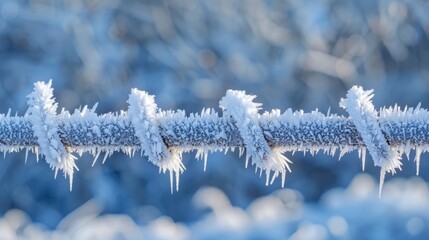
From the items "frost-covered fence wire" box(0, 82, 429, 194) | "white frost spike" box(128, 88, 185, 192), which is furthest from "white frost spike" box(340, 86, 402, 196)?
"white frost spike" box(128, 88, 185, 192)

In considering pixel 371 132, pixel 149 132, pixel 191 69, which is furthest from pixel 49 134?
pixel 191 69

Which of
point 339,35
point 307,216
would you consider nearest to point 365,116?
point 307,216

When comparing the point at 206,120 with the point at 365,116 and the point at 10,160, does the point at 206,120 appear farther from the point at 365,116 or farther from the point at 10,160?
the point at 10,160

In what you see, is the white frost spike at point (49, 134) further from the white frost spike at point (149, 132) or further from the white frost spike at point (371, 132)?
the white frost spike at point (371, 132)

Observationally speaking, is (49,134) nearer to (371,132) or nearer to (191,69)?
(371,132)

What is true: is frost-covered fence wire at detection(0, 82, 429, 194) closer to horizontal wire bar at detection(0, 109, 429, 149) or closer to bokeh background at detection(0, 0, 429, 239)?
horizontal wire bar at detection(0, 109, 429, 149)
